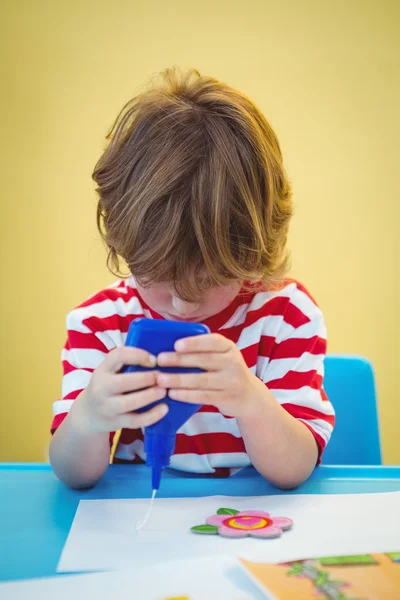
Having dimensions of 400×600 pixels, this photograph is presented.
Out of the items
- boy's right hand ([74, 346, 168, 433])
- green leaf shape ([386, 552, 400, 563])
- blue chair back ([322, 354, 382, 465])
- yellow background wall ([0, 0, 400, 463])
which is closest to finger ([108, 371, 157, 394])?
boy's right hand ([74, 346, 168, 433])

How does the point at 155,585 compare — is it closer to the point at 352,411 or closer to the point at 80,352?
the point at 80,352

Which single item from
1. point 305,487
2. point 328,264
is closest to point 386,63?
point 328,264

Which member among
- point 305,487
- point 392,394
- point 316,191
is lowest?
point 392,394

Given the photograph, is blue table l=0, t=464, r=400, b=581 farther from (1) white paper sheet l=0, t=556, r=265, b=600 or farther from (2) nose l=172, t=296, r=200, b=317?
(2) nose l=172, t=296, r=200, b=317

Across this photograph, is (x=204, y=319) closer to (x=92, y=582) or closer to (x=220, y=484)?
(x=220, y=484)

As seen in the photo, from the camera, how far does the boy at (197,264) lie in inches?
20.7

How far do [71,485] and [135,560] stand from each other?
0.20 metres

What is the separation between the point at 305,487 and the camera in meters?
0.65

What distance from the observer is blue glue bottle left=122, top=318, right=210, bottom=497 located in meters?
0.50

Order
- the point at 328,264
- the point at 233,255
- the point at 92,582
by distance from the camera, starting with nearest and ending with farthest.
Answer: the point at 92,582
the point at 233,255
the point at 328,264

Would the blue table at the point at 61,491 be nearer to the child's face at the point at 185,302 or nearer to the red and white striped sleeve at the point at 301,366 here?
the red and white striped sleeve at the point at 301,366

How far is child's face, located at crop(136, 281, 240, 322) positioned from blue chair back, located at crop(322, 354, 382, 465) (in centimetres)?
26

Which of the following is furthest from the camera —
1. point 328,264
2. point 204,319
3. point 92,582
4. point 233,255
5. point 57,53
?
point 328,264

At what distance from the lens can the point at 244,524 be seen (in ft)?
1.68
